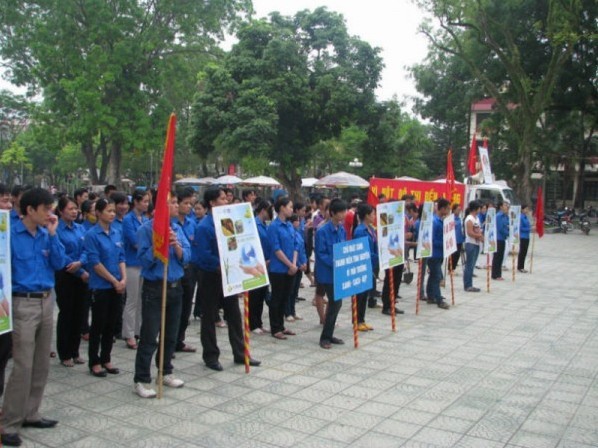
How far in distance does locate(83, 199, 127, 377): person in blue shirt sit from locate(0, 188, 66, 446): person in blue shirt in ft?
3.51

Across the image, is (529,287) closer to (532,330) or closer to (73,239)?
(532,330)

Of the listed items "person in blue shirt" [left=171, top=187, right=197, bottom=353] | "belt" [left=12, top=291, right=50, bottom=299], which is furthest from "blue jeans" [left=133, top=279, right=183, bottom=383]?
"belt" [left=12, top=291, right=50, bottom=299]

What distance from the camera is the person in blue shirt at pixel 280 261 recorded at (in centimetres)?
722

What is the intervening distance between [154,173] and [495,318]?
150 feet

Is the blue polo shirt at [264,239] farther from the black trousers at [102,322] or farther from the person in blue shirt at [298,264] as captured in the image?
the black trousers at [102,322]

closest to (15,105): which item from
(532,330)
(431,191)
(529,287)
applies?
(431,191)

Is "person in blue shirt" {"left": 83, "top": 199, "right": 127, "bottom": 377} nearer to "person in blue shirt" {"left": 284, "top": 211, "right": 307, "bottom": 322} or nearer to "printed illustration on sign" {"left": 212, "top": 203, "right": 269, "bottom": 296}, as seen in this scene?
"printed illustration on sign" {"left": 212, "top": 203, "right": 269, "bottom": 296}

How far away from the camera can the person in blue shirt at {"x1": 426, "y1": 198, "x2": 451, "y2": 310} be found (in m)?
9.48

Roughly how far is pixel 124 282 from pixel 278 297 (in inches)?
87.5

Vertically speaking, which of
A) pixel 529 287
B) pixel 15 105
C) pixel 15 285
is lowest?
pixel 529 287

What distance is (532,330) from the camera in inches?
314

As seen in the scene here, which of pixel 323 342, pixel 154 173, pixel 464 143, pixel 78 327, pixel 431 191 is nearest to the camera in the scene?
pixel 78 327

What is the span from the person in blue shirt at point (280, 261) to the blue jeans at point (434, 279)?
9.96 feet

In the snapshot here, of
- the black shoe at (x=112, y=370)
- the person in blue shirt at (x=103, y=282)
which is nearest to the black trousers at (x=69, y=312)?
the person in blue shirt at (x=103, y=282)
